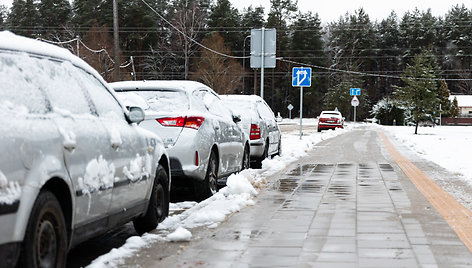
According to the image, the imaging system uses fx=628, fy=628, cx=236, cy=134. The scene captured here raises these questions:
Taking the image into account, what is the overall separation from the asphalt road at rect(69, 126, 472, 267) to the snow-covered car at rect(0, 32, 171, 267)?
27.2 inches

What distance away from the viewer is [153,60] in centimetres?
7675

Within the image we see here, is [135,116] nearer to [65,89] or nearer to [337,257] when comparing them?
[65,89]

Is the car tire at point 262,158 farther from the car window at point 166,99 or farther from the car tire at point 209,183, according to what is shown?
the car window at point 166,99

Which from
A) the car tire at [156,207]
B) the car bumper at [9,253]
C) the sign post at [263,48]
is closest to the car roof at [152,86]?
the car tire at [156,207]

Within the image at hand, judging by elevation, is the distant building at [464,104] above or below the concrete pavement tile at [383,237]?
above

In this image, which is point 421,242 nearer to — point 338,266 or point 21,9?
point 338,266

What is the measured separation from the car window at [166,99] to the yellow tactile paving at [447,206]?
11.7ft

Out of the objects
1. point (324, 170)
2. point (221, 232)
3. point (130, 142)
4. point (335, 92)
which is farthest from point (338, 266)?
point (335, 92)

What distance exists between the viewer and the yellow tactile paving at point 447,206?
6312 mm

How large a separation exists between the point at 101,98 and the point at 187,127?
2882 millimetres

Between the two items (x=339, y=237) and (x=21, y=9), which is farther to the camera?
(x=21, y=9)

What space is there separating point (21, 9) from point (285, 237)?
74.3 metres

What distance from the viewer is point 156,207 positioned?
21.4 feet

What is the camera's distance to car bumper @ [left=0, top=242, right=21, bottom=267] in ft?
11.2
